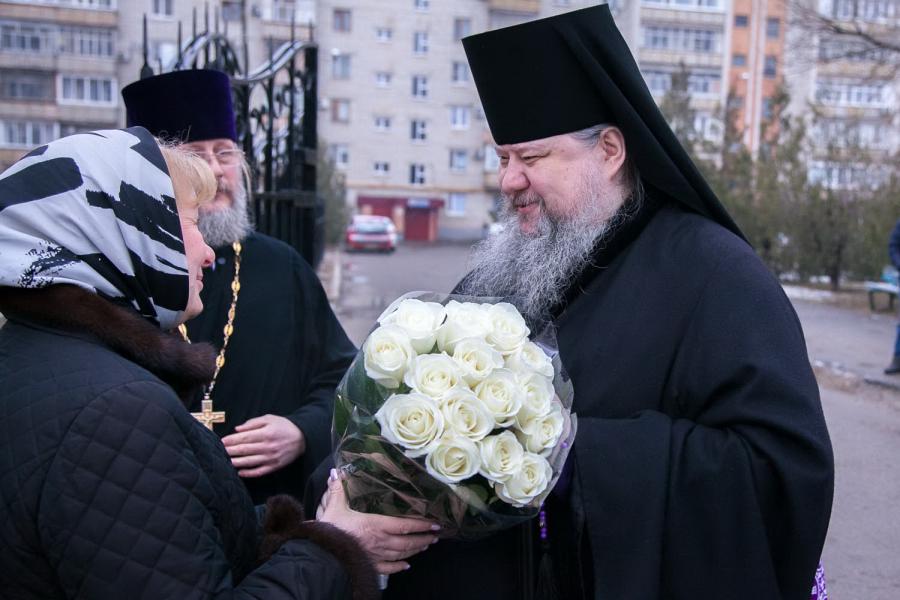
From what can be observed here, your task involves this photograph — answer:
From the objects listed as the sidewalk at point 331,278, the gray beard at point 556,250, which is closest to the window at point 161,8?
the sidewalk at point 331,278

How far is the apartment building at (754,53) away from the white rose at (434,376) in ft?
179

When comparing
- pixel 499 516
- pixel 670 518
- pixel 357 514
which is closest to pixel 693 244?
pixel 670 518

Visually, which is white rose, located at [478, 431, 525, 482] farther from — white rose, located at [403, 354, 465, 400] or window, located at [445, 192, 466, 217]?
window, located at [445, 192, 466, 217]

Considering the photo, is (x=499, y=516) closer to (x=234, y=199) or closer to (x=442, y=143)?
(x=234, y=199)

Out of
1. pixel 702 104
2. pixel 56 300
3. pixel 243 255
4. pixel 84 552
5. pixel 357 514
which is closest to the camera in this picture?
pixel 84 552

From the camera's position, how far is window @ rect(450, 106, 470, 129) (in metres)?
54.2

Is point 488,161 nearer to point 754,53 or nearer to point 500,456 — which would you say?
point 754,53

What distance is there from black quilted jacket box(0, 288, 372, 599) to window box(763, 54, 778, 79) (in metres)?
58.6

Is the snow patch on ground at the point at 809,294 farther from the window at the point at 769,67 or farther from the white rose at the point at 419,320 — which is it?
the window at the point at 769,67

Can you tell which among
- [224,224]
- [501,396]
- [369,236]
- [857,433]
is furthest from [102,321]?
[369,236]

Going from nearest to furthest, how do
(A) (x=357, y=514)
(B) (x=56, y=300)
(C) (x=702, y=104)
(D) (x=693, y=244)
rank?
1. (B) (x=56, y=300)
2. (A) (x=357, y=514)
3. (D) (x=693, y=244)
4. (C) (x=702, y=104)

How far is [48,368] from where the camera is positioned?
1.47 metres

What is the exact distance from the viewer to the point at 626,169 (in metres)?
2.46

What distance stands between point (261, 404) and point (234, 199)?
0.83 metres
